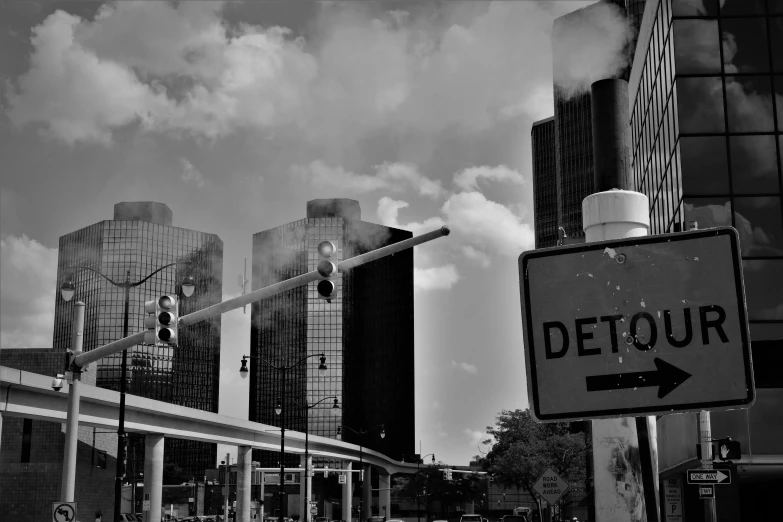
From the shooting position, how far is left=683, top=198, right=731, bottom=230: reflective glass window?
113ft

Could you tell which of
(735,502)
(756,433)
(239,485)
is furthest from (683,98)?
(239,485)

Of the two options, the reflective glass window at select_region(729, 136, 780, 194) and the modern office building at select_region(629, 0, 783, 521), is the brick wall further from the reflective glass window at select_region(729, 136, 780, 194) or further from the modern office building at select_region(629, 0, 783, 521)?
the reflective glass window at select_region(729, 136, 780, 194)

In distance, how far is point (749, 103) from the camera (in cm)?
3553

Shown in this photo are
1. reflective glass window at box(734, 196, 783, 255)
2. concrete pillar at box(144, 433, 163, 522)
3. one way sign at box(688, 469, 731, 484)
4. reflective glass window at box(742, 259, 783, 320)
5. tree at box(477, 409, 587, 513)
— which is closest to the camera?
one way sign at box(688, 469, 731, 484)

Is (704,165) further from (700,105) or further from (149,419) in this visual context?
(149,419)

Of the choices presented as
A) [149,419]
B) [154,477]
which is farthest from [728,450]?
[154,477]

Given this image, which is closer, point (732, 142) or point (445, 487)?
point (732, 142)

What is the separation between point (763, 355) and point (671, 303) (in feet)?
117

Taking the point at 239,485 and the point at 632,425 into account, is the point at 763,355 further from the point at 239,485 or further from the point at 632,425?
the point at 239,485

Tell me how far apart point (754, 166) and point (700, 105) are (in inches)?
116

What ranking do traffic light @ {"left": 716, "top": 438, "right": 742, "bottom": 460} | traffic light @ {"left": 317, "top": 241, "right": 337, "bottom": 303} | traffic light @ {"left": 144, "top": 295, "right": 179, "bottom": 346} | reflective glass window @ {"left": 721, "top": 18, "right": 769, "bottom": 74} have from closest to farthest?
traffic light @ {"left": 716, "top": 438, "right": 742, "bottom": 460}
traffic light @ {"left": 317, "top": 241, "right": 337, "bottom": 303}
traffic light @ {"left": 144, "top": 295, "right": 179, "bottom": 346}
reflective glass window @ {"left": 721, "top": 18, "right": 769, "bottom": 74}

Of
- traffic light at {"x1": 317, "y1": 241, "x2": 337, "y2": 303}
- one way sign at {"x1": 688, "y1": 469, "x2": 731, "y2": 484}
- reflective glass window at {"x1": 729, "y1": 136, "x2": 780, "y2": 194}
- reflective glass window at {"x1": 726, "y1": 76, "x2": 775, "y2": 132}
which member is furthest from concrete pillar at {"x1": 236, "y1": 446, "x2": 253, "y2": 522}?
traffic light at {"x1": 317, "y1": 241, "x2": 337, "y2": 303}

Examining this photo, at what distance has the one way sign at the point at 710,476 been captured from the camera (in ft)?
70.5

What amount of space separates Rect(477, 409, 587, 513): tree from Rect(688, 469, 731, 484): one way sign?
37.8m
